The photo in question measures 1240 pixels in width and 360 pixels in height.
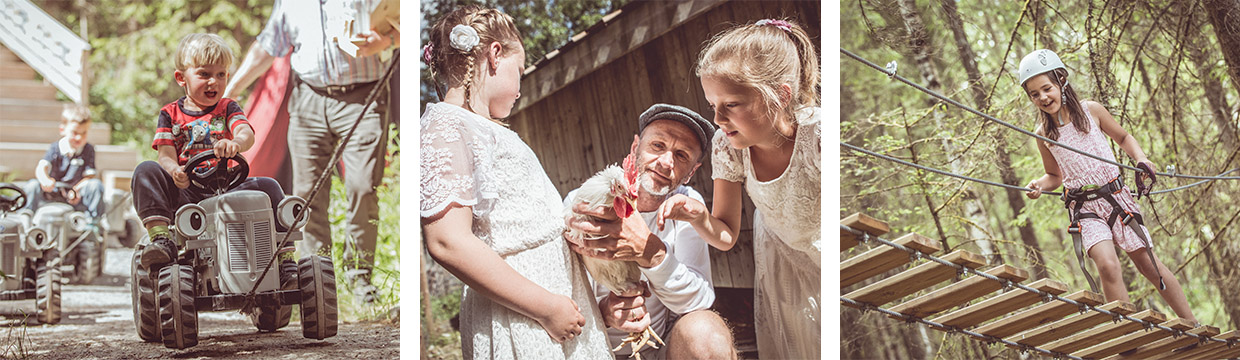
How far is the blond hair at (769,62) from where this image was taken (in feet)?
15.5

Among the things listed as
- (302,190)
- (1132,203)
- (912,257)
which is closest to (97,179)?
(302,190)

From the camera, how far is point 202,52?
4.75 metres

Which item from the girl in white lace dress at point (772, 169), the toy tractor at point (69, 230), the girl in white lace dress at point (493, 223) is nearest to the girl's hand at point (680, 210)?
the girl in white lace dress at point (772, 169)

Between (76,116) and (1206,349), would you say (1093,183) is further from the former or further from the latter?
(76,116)

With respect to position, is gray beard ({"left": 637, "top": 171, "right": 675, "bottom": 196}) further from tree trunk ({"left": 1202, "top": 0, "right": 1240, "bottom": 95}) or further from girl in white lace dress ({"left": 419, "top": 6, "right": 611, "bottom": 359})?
tree trunk ({"left": 1202, "top": 0, "right": 1240, "bottom": 95})

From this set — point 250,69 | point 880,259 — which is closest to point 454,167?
point 250,69

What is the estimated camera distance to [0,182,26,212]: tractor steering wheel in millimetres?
4934

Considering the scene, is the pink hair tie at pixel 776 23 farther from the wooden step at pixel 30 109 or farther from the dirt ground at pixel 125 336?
the wooden step at pixel 30 109

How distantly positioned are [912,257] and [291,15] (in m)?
3.17

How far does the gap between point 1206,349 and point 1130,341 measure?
1.47 feet

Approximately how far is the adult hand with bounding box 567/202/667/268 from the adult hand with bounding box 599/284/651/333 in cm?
17

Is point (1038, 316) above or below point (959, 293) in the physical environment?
below

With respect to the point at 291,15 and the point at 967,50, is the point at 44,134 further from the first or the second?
the point at 967,50

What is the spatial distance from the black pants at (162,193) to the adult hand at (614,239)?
1.42 meters
